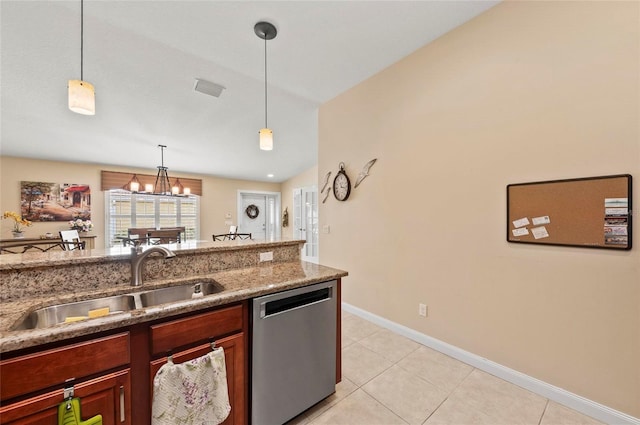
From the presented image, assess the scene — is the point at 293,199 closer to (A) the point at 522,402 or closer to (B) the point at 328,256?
(B) the point at 328,256

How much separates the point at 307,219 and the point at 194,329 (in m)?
5.46

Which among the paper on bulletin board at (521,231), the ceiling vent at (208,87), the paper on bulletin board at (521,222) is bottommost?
the paper on bulletin board at (521,231)

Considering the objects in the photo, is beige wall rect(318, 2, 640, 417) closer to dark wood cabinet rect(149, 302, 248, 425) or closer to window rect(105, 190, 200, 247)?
dark wood cabinet rect(149, 302, 248, 425)

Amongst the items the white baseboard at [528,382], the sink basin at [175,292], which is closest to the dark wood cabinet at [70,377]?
the sink basin at [175,292]

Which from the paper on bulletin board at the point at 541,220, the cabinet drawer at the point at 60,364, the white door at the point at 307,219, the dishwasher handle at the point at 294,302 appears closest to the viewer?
the cabinet drawer at the point at 60,364

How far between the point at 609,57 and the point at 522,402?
2349 millimetres

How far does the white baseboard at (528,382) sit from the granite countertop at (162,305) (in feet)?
4.67

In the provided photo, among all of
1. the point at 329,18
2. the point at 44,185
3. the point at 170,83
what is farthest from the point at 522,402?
the point at 44,185

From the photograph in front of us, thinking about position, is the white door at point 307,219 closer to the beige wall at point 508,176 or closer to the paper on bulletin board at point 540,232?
the beige wall at point 508,176

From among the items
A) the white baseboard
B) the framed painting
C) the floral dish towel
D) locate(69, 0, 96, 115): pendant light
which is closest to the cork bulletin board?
the white baseboard

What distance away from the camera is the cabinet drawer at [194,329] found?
111 centimetres

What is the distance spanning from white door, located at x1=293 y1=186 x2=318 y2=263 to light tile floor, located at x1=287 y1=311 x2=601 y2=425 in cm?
406

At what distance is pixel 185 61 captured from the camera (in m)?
2.82

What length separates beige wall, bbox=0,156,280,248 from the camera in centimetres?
458
